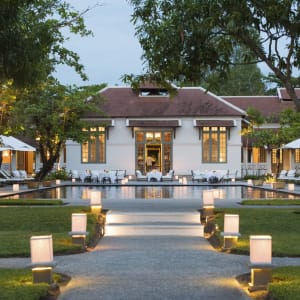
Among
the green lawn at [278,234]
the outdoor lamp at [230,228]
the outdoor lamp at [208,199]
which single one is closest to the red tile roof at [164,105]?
the green lawn at [278,234]

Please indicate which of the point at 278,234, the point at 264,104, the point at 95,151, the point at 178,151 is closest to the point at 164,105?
the point at 178,151

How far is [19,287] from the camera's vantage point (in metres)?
8.20

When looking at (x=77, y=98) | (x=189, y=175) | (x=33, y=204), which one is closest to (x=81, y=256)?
(x=33, y=204)

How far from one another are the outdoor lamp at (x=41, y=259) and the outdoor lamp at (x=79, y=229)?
357cm

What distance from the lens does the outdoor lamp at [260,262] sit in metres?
8.48

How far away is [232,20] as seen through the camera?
14789 millimetres

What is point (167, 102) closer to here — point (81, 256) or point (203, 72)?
point (203, 72)

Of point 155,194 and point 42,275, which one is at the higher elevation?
point 155,194

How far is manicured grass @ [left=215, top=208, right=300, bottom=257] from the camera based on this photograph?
11.8 m

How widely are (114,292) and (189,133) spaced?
37614 mm

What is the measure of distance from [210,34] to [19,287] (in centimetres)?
958

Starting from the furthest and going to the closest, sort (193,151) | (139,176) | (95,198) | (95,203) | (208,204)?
1. (193,151)
2. (139,176)
3. (95,198)
4. (95,203)
5. (208,204)

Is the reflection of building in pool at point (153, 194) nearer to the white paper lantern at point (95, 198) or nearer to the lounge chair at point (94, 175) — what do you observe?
the lounge chair at point (94, 175)

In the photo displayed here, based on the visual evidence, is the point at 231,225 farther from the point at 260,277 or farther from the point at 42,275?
the point at 42,275
